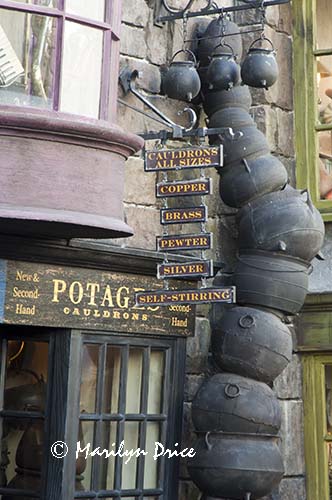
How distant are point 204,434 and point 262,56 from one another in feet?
8.71

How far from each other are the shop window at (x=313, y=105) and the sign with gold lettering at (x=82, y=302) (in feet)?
4.98

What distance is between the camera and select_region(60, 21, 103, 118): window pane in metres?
7.62

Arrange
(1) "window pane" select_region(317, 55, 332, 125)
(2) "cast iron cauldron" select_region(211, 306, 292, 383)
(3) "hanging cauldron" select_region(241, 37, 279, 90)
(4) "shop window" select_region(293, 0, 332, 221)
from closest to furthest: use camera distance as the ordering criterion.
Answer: (2) "cast iron cauldron" select_region(211, 306, 292, 383) < (3) "hanging cauldron" select_region(241, 37, 279, 90) < (4) "shop window" select_region(293, 0, 332, 221) < (1) "window pane" select_region(317, 55, 332, 125)

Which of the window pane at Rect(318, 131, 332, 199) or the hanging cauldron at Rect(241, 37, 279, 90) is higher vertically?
the hanging cauldron at Rect(241, 37, 279, 90)

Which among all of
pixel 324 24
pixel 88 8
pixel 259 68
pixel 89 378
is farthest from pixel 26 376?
pixel 324 24

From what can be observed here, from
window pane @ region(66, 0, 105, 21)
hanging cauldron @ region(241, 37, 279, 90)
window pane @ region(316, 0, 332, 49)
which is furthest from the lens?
window pane @ region(316, 0, 332, 49)

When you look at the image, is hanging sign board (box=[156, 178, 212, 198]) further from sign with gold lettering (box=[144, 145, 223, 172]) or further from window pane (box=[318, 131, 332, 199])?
window pane (box=[318, 131, 332, 199])

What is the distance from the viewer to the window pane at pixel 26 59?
746 centimetres

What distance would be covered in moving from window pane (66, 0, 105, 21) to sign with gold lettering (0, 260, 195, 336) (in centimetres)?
160

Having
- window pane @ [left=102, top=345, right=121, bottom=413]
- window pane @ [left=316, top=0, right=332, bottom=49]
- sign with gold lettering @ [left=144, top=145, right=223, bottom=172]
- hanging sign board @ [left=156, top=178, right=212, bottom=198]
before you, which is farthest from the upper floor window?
window pane @ [left=316, top=0, right=332, bottom=49]

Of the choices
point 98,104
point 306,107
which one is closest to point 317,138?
point 306,107

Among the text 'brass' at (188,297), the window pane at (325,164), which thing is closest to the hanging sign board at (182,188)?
the text 'brass' at (188,297)

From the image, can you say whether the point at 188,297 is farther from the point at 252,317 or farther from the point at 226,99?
the point at 226,99

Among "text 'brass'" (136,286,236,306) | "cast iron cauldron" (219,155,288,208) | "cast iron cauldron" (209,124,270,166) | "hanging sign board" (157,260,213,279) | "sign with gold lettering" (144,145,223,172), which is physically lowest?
"text 'brass'" (136,286,236,306)
